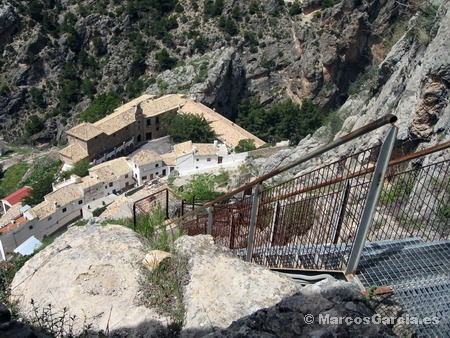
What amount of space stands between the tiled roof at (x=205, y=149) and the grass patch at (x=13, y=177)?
49.3ft

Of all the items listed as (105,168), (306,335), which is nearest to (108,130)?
(105,168)

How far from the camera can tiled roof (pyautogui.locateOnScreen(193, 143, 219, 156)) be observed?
28.5 meters

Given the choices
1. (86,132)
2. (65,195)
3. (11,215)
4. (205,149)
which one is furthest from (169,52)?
(11,215)

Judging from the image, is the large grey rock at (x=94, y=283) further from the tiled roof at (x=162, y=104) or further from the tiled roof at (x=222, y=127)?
the tiled roof at (x=162, y=104)

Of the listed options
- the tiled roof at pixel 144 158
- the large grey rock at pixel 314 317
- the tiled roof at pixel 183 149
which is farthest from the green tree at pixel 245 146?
the large grey rock at pixel 314 317

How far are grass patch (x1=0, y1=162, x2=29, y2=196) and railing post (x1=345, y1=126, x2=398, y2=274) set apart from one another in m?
34.1

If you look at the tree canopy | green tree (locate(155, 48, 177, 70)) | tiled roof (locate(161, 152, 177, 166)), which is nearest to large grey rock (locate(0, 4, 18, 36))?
green tree (locate(155, 48, 177, 70))

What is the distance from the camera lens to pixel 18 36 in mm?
47594

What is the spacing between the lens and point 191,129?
3200cm

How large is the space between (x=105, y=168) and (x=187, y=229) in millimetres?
21848

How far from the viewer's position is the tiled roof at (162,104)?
3388 cm

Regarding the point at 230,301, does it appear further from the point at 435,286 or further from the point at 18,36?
the point at 18,36

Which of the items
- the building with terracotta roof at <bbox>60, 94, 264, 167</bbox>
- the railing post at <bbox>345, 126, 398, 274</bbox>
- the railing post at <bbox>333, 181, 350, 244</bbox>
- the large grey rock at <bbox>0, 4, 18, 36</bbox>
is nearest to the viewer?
the railing post at <bbox>345, 126, 398, 274</bbox>

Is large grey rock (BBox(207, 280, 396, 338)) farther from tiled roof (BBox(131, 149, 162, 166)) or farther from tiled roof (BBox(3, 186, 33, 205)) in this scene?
tiled roof (BBox(3, 186, 33, 205))
